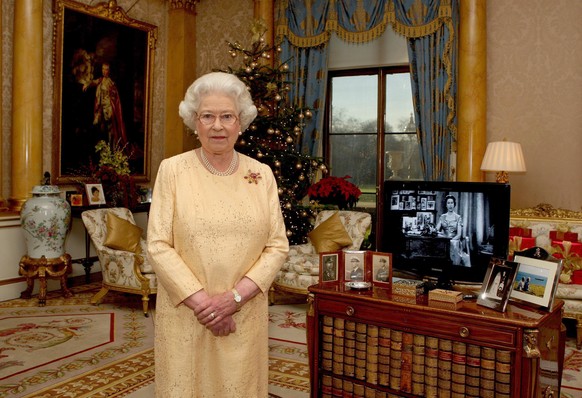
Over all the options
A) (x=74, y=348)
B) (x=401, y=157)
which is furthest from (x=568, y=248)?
(x=74, y=348)

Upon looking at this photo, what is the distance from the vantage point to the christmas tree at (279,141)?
6281 millimetres

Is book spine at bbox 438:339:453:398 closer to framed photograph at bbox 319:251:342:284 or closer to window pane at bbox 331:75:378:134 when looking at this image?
framed photograph at bbox 319:251:342:284

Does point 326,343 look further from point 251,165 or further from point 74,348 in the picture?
point 74,348

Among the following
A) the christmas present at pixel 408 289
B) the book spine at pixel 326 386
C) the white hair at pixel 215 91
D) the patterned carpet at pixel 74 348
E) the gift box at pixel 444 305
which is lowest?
the patterned carpet at pixel 74 348

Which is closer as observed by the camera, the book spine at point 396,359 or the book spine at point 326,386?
the book spine at point 396,359

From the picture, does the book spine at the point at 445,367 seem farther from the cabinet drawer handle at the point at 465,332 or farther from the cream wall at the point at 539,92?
the cream wall at the point at 539,92

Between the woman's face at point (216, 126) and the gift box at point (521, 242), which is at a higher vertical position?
the woman's face at point (216, 126)

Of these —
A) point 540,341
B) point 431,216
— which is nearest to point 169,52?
point 431,216

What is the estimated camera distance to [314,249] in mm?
5770

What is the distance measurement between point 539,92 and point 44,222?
5339 millimetres

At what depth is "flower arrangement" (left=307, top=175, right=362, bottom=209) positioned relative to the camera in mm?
6188

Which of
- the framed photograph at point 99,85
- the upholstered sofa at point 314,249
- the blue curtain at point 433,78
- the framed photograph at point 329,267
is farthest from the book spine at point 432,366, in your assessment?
the framed photograph at point 99,85

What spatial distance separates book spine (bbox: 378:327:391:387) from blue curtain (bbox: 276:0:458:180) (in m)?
4.19

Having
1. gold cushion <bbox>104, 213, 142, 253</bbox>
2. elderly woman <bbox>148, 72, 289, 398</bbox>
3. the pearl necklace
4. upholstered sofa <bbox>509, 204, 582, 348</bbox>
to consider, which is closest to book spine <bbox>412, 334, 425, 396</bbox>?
elderly woman <bbox>148, 72, 289, 398</bbox>
